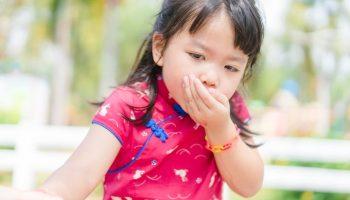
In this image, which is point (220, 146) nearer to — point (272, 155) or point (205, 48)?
point (205, 48)

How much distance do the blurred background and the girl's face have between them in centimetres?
36

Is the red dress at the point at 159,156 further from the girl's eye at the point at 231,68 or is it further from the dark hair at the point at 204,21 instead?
the girl's eye at the point at 231,68

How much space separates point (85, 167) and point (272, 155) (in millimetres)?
4610

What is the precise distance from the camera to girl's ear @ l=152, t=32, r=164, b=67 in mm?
2080

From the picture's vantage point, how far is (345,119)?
95.7 feet

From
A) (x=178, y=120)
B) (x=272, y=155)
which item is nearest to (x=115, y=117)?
(x=178, y=120)

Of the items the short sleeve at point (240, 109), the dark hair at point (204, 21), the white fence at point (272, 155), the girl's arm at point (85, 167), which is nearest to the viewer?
A: the girl's arm at point (85, 167)

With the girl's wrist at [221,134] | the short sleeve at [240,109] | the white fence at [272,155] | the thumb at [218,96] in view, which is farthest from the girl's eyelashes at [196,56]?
the white fence at [272,155]

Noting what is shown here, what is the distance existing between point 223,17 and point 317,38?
3089 cm

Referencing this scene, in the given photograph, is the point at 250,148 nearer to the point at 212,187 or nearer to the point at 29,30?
the point at 212,187

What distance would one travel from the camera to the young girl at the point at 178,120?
187 centimetres

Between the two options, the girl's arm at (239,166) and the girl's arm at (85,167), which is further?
the girl's arm at (239,166)

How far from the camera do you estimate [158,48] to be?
210cm

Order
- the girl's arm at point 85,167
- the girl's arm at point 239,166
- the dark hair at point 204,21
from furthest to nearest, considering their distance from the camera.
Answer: the girl's arm at point 239,166 < the dark hair at point 204,21 < the girl's arm at point 85,167
